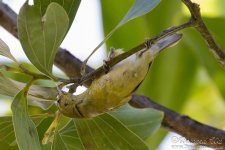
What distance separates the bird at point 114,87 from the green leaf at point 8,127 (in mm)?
126

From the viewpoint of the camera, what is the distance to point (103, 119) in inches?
37.1

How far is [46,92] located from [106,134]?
122mm

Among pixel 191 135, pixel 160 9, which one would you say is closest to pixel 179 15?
pixel 160 9

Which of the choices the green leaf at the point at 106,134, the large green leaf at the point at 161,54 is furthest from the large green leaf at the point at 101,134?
the large green leaf at the point at 161,54

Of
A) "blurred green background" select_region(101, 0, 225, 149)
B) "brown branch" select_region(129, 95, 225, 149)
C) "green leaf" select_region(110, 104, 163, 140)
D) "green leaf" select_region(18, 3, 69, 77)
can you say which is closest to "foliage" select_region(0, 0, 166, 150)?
"green leaf" select_region(18, 3, 69, 77)

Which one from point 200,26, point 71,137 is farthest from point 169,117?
point 200,26

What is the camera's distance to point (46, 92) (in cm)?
91

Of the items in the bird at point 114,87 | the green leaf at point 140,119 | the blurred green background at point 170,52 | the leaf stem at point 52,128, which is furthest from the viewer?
the blurred green background at point 170,52

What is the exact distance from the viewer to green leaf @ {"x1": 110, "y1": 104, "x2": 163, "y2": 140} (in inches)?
42.9

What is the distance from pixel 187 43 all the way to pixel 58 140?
86 centimetres

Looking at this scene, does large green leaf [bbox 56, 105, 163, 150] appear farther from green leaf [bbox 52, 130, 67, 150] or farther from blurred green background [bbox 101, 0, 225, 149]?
blurred green background [bbox 101, 0, 225, 149]

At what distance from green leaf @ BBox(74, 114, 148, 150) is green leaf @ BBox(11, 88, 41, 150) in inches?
4.0

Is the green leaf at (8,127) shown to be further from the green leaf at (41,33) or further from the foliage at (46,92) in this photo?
the green leaf at (41,33)

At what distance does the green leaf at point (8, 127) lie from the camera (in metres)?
0.98
